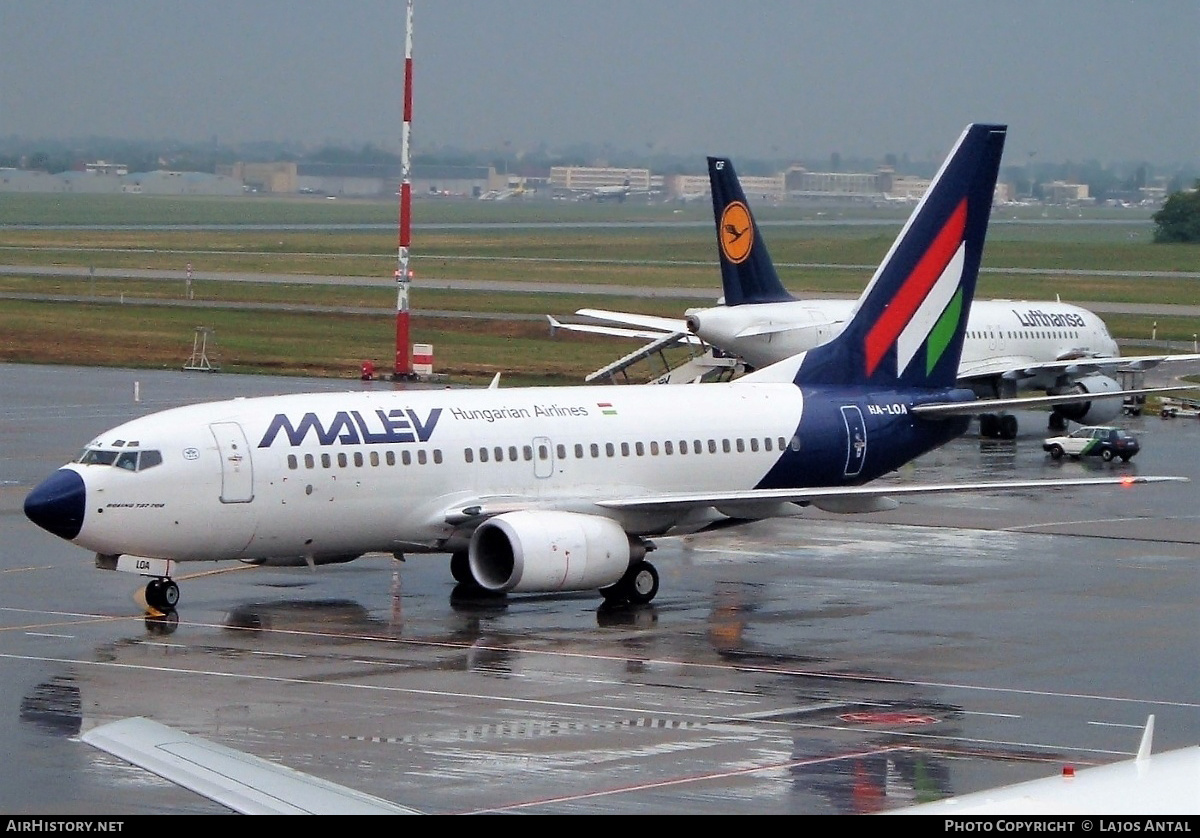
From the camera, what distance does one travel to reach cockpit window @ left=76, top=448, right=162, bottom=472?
30.6 meters

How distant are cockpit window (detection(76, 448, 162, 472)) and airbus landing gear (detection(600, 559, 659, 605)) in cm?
782

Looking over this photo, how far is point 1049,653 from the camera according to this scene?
29.0 metres

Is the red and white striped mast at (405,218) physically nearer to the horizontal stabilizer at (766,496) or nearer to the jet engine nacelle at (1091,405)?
the jet engine nacelle at (1091,405)

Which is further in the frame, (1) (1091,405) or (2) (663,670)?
(1) (1091,405)

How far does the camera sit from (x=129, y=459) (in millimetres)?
30625

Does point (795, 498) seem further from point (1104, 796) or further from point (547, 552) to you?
point (1104, 796)

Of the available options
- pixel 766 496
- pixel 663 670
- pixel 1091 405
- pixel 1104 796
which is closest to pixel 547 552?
pixel 766 496

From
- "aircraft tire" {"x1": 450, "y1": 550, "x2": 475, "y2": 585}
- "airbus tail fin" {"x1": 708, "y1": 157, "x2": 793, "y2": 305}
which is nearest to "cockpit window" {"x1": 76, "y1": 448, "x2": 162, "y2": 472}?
"aircraft tire" {"x1": 450, "y1": 550, "x2": 475, "y2": 585}

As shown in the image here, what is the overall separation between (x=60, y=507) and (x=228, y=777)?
59.3ft

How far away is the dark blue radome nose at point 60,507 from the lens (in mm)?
30062

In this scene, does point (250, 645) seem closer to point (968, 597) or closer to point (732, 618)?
point (732, 618)

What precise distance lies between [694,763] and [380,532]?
11.8m

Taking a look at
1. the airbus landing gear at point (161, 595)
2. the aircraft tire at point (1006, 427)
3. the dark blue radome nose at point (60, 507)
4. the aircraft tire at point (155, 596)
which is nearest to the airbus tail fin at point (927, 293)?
the airbus landing gear at point (161, 595)

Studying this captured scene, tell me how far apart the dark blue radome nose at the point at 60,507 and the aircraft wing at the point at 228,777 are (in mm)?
16371
